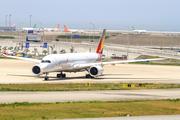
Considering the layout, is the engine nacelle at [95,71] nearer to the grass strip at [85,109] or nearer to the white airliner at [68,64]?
the white airliner at [68,64]

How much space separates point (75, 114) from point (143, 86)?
24.7 meters

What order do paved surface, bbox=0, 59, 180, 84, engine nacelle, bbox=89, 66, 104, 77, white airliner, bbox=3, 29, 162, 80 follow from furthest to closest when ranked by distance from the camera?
engine nacelle, bbox=89, 66, 104, 77 < paved surface, bbox=0, 59, 180, 84 < white airliner, bbox=3, 29, 162, 80

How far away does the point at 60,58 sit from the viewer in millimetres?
57125

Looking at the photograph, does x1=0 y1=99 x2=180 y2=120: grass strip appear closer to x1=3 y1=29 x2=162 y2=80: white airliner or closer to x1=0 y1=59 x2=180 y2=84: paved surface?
x1=0 y1=59 x2=180 y2=84: paved surface

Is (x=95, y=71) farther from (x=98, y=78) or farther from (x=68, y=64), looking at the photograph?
(x=68, y=64)

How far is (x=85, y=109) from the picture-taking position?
27.8 m

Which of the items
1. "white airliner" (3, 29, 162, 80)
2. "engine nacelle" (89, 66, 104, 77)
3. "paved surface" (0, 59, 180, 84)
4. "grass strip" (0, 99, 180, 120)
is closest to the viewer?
"grass strip" (0, 99, 180, 120)

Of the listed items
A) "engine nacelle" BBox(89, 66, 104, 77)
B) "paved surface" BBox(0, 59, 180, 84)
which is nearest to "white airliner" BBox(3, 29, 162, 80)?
"engine nacelle" BBox(89, 66, 104, 77)

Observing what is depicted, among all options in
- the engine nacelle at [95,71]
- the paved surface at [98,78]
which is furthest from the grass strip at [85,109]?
the engine nacelle at [95,71]

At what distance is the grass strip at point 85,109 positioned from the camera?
24.6m

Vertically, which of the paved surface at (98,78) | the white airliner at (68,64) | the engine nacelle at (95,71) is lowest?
the paved surface at (98,78)

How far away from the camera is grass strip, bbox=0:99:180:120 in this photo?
24.6 metres

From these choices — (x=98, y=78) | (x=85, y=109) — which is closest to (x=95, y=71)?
(x=98, y=78)

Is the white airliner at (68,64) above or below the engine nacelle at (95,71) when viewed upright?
above
